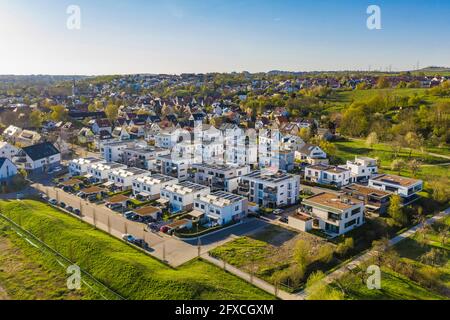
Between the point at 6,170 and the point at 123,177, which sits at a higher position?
the point at 6,170

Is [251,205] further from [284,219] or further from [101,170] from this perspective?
[101,170]

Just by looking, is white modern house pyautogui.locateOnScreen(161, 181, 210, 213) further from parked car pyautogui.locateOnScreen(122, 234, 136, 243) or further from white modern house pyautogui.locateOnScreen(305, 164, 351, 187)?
white modern house pyautogui.locateOnScreen(305, 164, 351, 187)

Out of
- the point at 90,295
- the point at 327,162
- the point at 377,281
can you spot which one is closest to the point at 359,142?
the point at 327,162

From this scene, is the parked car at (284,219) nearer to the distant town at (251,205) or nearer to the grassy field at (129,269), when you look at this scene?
the distant town at (251,205)

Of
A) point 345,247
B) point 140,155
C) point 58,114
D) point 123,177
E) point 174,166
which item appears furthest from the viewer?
point 58,114

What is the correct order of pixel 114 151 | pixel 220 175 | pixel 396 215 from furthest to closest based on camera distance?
pixel 114 151 → pixel 220 175 → pixel 396 215

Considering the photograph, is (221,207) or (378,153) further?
(378,153)

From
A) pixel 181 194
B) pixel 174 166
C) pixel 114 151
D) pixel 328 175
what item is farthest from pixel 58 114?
pixel 328 175

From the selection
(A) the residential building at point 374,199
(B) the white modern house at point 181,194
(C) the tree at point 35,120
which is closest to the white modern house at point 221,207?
(B) the white modern house at point 181,194
